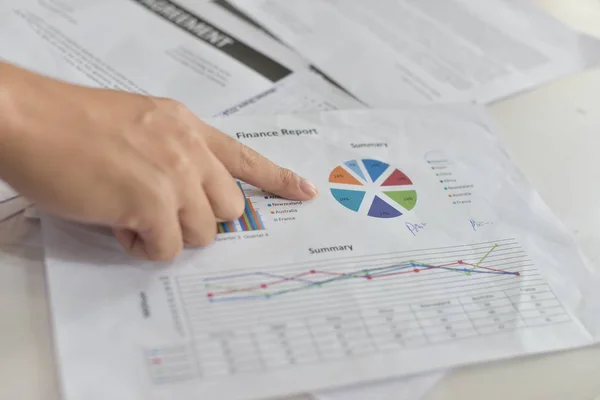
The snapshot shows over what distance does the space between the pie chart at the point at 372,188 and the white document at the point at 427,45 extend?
0.12m

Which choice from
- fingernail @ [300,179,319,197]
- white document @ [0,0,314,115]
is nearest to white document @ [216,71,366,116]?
white document @ [0,0,314,115]

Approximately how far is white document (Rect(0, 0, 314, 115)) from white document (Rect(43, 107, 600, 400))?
0.08 metres

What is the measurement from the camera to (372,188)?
0.53m

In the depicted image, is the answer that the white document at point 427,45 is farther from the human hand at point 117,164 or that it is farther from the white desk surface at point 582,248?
the human hand at point 117,164

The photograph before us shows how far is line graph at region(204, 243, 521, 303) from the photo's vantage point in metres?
0.42

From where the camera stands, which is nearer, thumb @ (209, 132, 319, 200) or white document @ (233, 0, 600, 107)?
thumb @ (209, 132, 319, 200)

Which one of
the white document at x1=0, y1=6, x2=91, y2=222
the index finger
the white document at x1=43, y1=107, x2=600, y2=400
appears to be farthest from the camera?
the white document at x1=0, y1=6, x2=91, y2=222

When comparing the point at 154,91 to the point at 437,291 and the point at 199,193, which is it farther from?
the point at 437,291

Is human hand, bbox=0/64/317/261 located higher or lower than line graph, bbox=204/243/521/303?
higher

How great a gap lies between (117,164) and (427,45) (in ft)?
1.47

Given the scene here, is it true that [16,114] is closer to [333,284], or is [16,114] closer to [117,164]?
[117,164]

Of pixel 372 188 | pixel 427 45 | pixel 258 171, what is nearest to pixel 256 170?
pixel 258 171

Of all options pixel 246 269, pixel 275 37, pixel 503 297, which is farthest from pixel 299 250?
pixel 275 37
